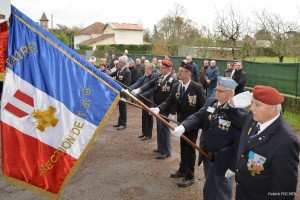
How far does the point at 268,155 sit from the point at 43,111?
7.83 ft

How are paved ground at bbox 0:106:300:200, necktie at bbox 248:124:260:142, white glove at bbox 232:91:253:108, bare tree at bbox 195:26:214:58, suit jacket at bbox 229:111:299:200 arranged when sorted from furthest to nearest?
bare tree at bbox 195:26:214:58
paved ground at bbox 0:106:300:200
white glove at bbox 232:91:253:108
necktie at bbox 248:124:260:142
suit jacket at bbox 229:111:299:200

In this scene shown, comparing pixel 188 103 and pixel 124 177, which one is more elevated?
pixel 188 103

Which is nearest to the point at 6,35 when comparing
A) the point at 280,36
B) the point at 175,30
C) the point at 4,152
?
the point at 4,152

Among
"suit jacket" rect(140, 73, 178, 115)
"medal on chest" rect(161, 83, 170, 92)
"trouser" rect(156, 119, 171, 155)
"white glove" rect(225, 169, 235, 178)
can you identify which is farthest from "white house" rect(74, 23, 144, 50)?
"white glove" rect(225, 169, 235, 178)

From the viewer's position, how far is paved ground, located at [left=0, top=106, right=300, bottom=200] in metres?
5.28

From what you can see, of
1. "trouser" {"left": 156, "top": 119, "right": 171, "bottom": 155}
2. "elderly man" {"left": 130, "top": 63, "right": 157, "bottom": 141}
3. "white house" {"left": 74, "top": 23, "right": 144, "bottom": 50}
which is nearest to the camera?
"trouser" {"left": 156, "top": 119, "right": 171, "bottom": 155}

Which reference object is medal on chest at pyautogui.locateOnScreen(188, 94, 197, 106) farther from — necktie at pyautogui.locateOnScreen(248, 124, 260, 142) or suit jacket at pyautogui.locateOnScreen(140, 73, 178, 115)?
necktie at pyautogui.locateOnScreen(248, 124, 260, 142)

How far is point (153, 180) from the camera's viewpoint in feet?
19.4

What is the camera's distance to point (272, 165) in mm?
2721

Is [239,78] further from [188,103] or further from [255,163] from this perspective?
[255,163]

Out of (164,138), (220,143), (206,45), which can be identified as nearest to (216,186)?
(220,143)

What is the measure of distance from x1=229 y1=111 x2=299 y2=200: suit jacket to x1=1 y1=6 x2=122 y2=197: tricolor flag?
1.67 m

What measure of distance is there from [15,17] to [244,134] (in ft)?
9.18

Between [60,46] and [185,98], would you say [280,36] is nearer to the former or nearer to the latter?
[185,98]
